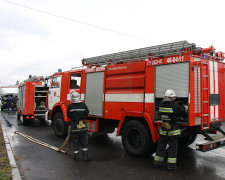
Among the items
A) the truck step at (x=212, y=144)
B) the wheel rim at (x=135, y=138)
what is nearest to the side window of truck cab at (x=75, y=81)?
the wheel rim at (x=135, y=138)

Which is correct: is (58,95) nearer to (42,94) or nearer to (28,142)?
(28,142)

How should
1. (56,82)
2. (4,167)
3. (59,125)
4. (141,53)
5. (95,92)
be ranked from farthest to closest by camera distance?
1. (56,82)
2. (59,125)
3. (95,92)
4. (141,53)
5. (4,167)

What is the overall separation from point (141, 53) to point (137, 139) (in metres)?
2.36

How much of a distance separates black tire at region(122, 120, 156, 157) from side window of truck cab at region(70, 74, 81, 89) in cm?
269

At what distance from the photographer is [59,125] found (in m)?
8.14

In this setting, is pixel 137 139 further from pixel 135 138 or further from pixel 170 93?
pixel 170 93

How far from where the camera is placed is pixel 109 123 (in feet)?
23.5

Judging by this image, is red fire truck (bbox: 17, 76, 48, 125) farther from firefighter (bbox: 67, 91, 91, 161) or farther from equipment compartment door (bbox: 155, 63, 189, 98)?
equipment compartment door (bbox: 155, 63, 189, 98)

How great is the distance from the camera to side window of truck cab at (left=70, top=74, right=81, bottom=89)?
25.5 ft

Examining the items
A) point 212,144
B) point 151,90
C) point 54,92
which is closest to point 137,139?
point 151,90

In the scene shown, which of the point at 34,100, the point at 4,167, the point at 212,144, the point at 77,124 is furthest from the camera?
the point at 34,100

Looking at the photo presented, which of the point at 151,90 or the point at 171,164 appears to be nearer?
the point at 171,164

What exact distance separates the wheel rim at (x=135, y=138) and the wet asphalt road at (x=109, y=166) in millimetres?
348

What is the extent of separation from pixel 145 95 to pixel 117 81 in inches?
44.3
